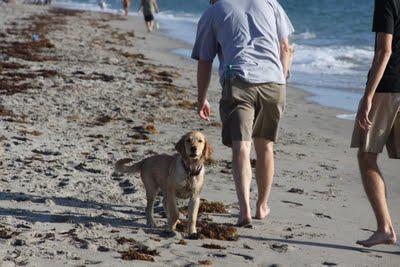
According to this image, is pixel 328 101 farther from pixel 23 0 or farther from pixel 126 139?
pixel 23 0

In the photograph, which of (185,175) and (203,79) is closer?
(185,175)

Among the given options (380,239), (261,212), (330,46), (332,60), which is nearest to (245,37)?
(261,212)

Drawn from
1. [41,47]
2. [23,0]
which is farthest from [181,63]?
[23,0]

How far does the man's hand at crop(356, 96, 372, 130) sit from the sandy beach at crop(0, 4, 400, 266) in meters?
0.85

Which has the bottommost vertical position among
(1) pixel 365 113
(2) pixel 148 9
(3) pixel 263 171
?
(2) pixel 148 9

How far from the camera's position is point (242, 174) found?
512 centimetres

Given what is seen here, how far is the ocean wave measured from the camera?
19.1m

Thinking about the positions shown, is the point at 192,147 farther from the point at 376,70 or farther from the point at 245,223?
the point at 376,70

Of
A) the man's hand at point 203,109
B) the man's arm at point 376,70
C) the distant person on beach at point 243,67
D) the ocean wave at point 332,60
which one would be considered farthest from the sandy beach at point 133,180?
the ocean wave at point 332,60

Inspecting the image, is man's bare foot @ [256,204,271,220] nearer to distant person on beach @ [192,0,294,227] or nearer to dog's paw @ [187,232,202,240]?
distant person on beach @ [192,0,294,227]

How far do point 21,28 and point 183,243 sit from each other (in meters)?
18.8

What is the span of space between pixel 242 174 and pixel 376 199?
91cm

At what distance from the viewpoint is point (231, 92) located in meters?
5.02

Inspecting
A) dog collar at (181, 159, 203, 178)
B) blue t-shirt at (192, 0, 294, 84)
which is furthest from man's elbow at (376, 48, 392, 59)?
dog collar at (181, 159, 203, 178)
